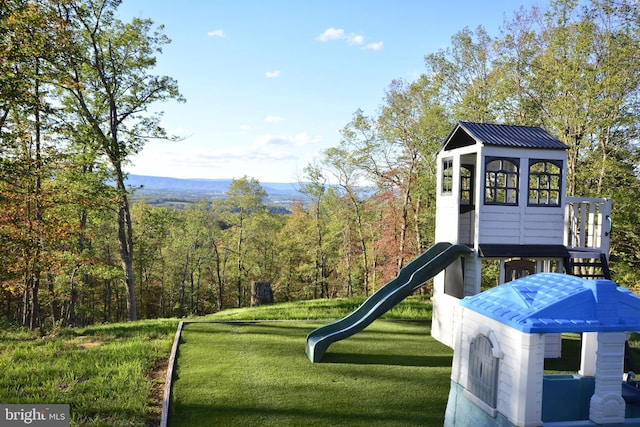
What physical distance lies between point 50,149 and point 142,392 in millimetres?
8087

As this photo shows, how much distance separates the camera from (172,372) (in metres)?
7.21

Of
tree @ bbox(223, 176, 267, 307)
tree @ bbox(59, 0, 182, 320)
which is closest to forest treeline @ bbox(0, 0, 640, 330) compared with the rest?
tree @ bbox(59, 0, 182, 320)

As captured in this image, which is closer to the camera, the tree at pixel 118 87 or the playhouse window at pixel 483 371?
the playhouse window at pixel 483 371

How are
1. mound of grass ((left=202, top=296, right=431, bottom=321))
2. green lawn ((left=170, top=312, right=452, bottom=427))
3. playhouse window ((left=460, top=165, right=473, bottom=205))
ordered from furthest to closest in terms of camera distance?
1. mound of grass ((left=202, top=296, right=431, bottom=321))
2. playhouse window ((left=460, top=165, right=473, bottom=205))
3. green lawn ((left=170, top=312, right=452, bottom=427))

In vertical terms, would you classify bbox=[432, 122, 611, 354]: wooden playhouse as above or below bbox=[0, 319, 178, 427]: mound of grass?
above

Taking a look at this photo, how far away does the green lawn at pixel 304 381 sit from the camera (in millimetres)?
5738

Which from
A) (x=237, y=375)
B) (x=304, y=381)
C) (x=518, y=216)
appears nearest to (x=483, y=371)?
(x=304, y=381)

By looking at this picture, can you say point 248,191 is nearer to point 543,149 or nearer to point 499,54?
point 499,54

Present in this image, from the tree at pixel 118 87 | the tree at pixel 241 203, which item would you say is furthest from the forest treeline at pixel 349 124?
the tree at pixel 241 203

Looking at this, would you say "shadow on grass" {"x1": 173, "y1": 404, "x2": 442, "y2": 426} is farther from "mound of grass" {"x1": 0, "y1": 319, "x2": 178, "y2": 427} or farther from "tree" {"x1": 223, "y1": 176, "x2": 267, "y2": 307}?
"tree" {"x1": 223, "y1": 176, "x2": 267, "y2": 307}

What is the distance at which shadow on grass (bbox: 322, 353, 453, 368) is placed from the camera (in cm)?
801

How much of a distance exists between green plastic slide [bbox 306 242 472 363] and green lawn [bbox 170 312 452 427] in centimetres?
39

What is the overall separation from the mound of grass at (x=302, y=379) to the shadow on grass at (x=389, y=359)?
0.8 inches

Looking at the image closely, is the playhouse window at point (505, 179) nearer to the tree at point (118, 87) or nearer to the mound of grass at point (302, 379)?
the mound of grass at point (302, 379)
